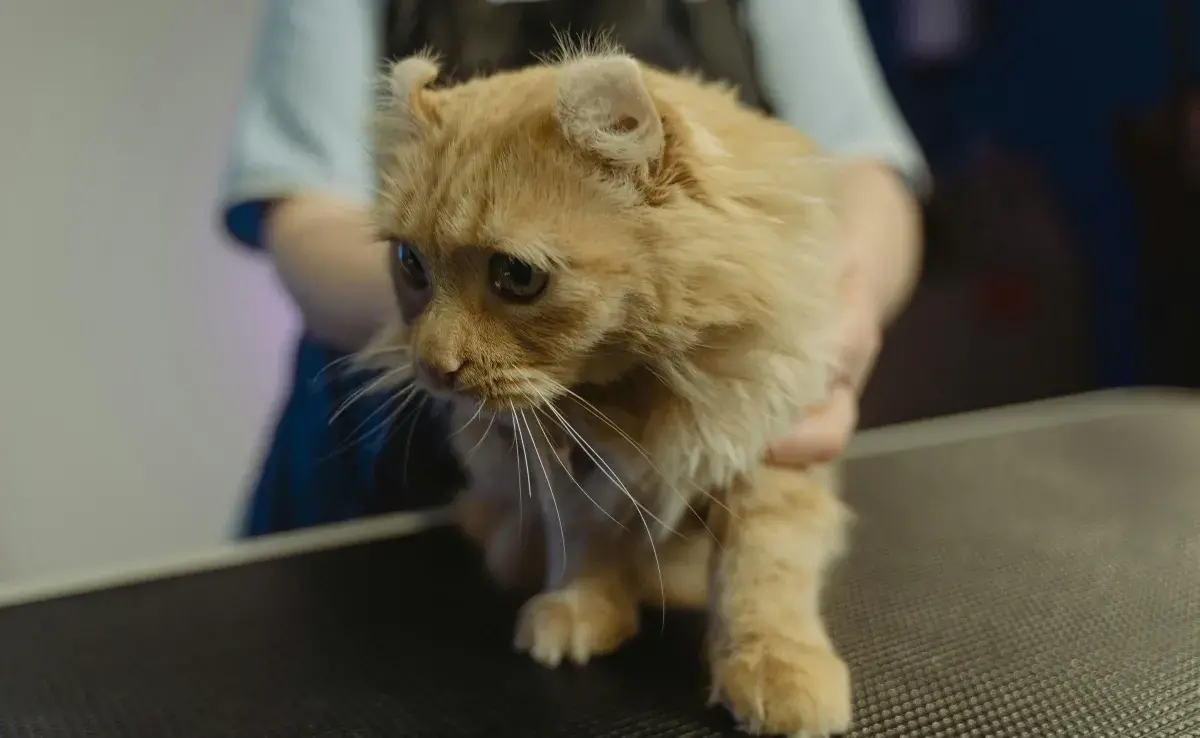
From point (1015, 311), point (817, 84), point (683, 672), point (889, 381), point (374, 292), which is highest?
point (817, 84)

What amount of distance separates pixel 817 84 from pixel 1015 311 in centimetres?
123

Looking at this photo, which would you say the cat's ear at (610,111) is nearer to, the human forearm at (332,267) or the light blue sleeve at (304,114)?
the human forearm at (332,267)

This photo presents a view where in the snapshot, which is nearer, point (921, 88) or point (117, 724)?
point (117, 724)

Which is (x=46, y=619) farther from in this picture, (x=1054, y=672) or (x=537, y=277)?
(x=1054, y=672)

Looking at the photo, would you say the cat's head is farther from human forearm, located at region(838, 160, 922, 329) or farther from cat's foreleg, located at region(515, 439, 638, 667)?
human forearm, located at region(838, 160, 922, 329)

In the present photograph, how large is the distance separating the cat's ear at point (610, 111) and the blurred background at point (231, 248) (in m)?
1.48

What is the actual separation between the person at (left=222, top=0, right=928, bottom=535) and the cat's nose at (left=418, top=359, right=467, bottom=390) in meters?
0.23

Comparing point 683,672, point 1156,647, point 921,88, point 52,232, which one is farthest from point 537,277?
point 921,88

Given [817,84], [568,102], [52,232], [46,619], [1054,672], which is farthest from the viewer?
[52,232]

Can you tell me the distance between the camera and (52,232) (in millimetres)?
1731

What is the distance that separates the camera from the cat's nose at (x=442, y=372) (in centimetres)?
59

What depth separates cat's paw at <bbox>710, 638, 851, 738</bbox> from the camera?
59cm

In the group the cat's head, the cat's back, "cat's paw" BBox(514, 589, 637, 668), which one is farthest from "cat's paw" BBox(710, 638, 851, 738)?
the cat's back

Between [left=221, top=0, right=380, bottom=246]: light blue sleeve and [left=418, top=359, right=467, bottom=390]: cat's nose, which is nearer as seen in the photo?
[left=418, top=359, right=467, bottom=390]: cat's nose
